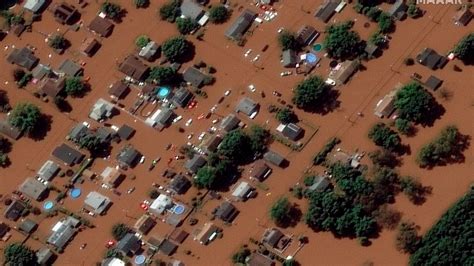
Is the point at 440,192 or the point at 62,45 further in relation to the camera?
the point at 62,45

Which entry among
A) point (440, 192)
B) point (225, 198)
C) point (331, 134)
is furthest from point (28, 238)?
point (440, 192)

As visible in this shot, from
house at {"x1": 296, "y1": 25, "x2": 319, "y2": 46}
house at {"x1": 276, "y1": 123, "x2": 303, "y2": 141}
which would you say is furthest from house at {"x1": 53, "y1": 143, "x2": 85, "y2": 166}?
house at {"x1": 296, "y1": 25, "x2": 319, "y2": 46}

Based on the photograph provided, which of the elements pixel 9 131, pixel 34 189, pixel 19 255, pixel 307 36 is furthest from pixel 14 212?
pixel 307 36

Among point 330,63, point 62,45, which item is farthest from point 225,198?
point 62,45

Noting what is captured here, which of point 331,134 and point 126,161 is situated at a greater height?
point 331,134

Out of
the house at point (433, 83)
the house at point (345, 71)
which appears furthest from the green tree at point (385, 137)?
the house at point (345, 71)

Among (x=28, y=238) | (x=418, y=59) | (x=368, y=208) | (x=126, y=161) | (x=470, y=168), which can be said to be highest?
(x=418, y=59)

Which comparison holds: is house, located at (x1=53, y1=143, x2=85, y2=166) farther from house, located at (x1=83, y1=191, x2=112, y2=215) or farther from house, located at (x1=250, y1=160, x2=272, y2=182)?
house, located at (x1=250, y1=160, x2=272, y2=182)

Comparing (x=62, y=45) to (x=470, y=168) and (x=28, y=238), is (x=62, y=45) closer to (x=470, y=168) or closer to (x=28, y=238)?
(x=28, y=238)
